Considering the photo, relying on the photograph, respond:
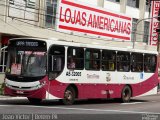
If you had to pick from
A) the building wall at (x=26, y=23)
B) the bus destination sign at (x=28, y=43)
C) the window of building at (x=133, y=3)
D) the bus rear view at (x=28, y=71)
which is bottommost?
the bus rear view at (x=28, y=71)

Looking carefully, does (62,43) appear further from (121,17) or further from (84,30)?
(121,17)

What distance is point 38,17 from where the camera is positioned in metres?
39.3

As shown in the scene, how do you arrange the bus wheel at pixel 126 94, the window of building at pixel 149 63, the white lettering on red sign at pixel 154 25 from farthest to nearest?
the white lettering on red sign at pixel 154 25 < the window of building at pixel 149 63 < the bus wheel at pixel 126 94

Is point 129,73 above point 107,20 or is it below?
below

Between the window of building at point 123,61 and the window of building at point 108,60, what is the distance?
43 cm

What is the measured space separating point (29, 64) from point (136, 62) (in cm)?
796

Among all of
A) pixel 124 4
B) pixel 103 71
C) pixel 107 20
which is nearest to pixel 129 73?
pixel 103 71

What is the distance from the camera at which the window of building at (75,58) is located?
23219 millimetres

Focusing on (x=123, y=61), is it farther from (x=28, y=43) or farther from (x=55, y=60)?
(x=28, y=43)

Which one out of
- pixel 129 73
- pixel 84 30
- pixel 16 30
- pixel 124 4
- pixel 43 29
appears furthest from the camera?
pixel 124 4

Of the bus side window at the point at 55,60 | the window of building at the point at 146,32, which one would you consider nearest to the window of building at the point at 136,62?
the bus side window at the point at 55,60

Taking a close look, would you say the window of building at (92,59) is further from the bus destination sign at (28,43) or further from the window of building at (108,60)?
the bus destination sign at (28,43)

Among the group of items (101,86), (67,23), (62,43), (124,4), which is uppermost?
(124,4)

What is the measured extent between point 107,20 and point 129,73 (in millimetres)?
19833
